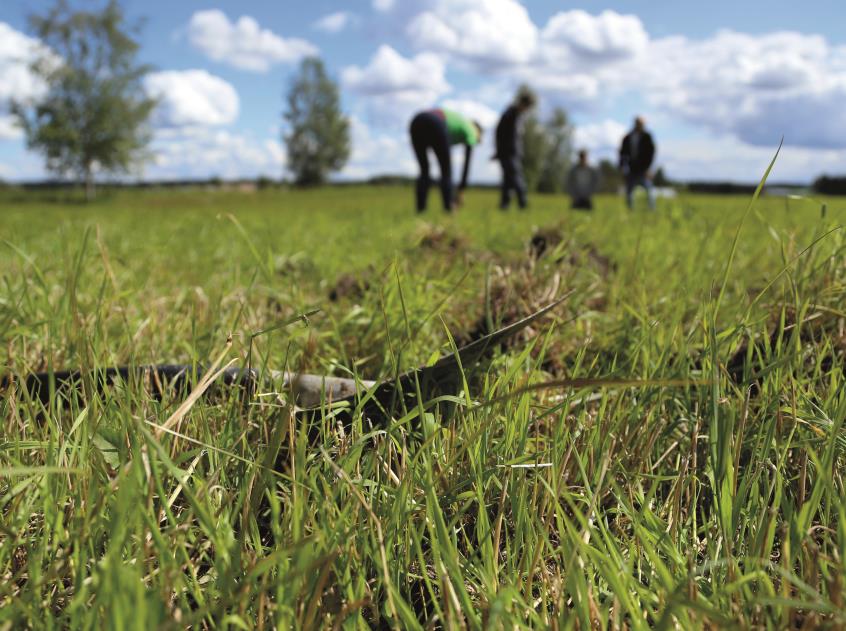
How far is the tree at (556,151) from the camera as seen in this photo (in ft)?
262

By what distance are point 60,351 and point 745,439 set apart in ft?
5.99

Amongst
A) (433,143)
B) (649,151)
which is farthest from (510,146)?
(433,143)

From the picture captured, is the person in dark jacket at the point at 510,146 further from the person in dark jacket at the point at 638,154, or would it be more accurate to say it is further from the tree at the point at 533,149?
the tree at the point at 533,149

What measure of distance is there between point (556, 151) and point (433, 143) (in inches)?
3098

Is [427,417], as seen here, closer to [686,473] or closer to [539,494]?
[539,494]

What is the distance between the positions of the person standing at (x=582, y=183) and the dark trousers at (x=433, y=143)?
19.1 feet

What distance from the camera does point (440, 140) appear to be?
8055 millimetres

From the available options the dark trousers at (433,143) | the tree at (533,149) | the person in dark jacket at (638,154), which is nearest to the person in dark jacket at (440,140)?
the dark trousers at (433,143)

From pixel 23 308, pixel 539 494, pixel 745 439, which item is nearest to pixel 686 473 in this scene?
pixel 745 439

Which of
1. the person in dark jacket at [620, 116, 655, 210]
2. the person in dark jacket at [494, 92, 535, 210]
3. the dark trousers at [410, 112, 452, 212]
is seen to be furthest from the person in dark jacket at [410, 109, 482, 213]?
the person in dark jacket at [620, 116, 655, 210]

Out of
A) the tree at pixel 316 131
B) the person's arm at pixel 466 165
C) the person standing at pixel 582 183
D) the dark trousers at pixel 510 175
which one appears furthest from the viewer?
the tree at pixel 316 131

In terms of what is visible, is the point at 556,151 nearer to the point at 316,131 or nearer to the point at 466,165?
the point at 316,131

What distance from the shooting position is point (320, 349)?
189 centimetres

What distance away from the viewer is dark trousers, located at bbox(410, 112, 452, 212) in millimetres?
8055
